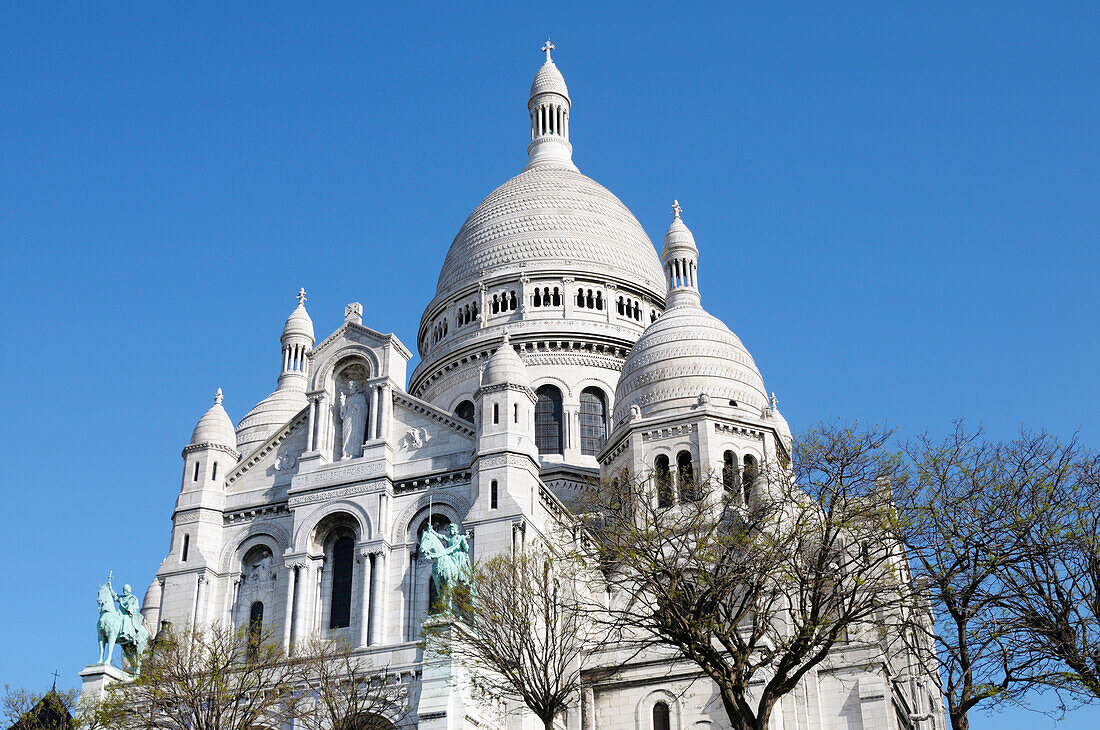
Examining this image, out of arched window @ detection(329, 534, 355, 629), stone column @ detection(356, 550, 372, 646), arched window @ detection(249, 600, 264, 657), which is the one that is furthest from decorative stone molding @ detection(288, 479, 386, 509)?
arched window @ detection(249, 600, 264, 657)

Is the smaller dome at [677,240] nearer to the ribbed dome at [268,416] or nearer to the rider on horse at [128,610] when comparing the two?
the ribbed dome at [268,416]

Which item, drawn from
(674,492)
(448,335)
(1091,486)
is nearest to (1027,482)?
(1091,486)

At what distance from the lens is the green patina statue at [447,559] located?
127 ft

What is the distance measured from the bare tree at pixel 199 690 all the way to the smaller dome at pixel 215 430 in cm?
1075

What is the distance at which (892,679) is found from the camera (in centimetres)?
4309

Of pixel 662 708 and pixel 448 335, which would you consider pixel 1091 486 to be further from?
→ pixel 448 335

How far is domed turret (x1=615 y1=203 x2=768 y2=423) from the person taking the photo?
55.6 metres

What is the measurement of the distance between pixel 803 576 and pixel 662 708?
533 inches

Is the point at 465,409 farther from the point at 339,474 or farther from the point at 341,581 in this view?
the point at 341,581

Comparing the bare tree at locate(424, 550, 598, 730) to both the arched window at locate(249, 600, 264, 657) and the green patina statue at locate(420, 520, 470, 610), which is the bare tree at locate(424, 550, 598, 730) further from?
the arched window at locate(249, 600, 264, 657)

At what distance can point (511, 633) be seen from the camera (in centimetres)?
3572

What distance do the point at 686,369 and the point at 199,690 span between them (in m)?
27.9

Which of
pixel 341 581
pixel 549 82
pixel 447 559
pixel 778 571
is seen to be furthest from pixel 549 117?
pixel 778 571

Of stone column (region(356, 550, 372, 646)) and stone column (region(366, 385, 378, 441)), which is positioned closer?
stone column (region(356, 550, 372, 646))
